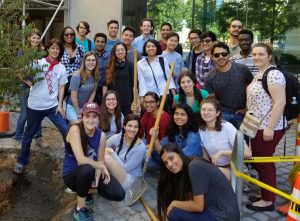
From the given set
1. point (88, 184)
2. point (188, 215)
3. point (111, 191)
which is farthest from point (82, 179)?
point (188, 215)

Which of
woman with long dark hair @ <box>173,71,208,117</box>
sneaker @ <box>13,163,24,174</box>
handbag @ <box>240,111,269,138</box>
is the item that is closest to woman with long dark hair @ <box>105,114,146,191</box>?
woman with long dark hair @ <box>173,71,208,117</box>

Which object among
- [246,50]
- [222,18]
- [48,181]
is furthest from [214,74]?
[222,18]

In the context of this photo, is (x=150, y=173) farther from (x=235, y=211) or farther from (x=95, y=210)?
(x=235, y=211)

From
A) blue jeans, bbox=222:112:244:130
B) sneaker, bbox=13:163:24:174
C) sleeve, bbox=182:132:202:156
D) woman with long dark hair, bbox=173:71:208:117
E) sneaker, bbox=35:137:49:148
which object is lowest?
sneaker, bbox=13:163:24:174

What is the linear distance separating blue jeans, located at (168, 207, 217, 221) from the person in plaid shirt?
2671 mm

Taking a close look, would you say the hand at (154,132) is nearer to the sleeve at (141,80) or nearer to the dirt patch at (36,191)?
the sleeve at (141,80)

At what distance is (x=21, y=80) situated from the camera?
461cm

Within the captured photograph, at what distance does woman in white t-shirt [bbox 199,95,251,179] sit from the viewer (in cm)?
393

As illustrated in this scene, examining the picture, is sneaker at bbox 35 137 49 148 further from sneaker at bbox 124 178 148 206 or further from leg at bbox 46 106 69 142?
sneaker at bbox 124 178 148 206

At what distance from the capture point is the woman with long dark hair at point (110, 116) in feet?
15.8

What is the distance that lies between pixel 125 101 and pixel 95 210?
1880 millimetres

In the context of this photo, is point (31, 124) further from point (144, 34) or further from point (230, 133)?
point (230, 133)

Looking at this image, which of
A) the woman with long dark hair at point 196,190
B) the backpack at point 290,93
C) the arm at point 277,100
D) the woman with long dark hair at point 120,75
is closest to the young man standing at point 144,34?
the woman with long dark hair at point 120,75

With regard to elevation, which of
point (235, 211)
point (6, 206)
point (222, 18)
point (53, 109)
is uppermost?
point (222, 18)
